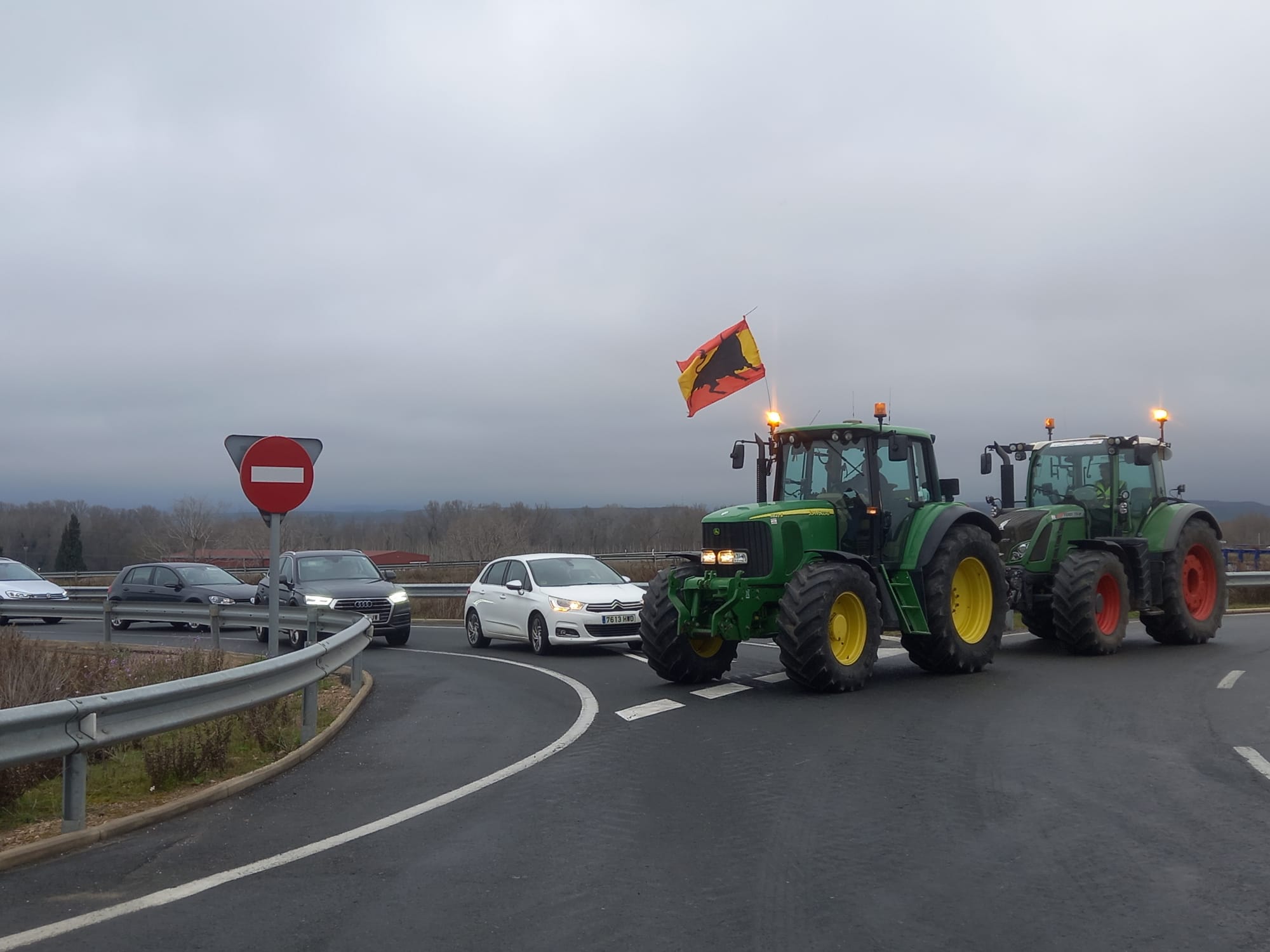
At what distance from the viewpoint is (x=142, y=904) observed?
5051 mm

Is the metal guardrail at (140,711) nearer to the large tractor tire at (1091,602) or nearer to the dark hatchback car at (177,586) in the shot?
the large tractor tire at (1091,602)

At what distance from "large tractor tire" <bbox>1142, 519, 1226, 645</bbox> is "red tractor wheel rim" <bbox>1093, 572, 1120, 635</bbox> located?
46.9 inches

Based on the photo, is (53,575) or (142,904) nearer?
(142,904)

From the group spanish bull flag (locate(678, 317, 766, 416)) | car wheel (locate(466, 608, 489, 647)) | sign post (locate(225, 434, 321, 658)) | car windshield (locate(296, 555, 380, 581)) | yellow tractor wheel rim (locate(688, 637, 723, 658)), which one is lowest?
car wheel (locate(466, 608, 489, 647))

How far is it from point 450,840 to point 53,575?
53063 millimetres

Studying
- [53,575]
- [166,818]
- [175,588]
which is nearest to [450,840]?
[166,818]

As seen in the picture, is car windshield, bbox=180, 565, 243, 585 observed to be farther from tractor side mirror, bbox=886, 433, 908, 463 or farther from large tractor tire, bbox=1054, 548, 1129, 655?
large tractor tire, bbox=1054, 548, 1129, 655

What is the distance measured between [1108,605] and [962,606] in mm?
2938

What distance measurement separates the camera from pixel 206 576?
25.2 metres

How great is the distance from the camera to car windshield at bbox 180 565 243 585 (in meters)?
24.8

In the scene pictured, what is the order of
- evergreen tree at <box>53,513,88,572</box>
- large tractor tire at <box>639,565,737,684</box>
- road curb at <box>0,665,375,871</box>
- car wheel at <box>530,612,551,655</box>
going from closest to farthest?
road curb at <box>0,665,375,871</box> → large tractor tire at <box>639,565,737,684</box> → car wheel at <box>530,612,551,655</box> → evergreen tree at <box>53,513,88,572</box>

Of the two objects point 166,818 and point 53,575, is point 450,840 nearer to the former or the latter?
point 166,818

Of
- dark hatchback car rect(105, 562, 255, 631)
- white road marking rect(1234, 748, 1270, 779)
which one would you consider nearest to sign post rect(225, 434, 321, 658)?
white road marking rect(1234, 748, 1270, 779)

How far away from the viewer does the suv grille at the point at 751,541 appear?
39.6 ft
